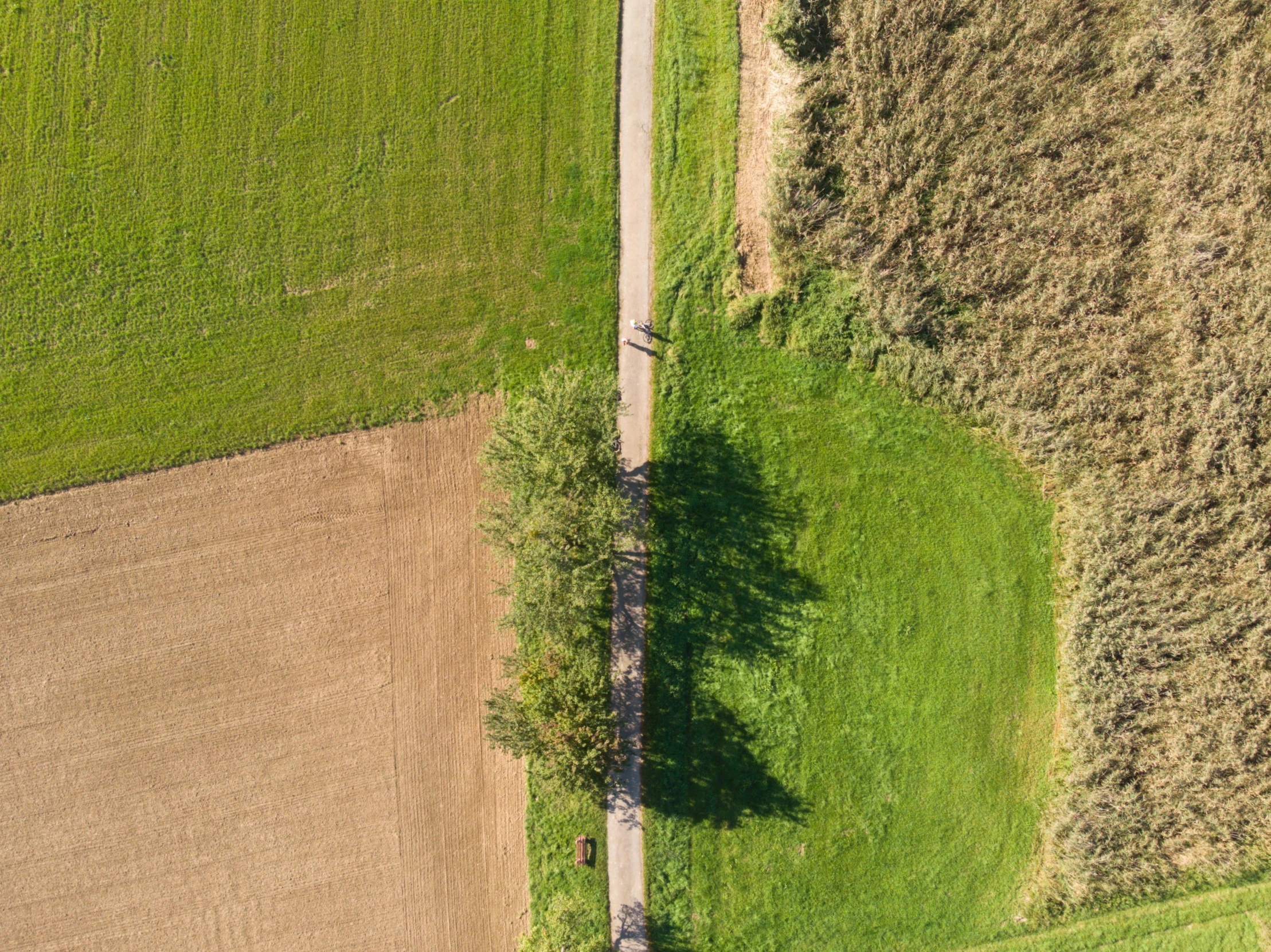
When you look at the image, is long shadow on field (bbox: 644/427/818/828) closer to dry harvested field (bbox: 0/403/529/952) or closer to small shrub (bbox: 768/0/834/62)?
dry harvested field (bbox: 0/403/529/952)

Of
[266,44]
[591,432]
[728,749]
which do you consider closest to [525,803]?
[728,749]

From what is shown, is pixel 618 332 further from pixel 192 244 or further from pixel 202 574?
pixel 202 574

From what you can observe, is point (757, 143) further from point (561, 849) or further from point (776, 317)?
point (561, 849)

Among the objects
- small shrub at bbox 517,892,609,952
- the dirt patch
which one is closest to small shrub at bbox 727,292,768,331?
the dirt patch

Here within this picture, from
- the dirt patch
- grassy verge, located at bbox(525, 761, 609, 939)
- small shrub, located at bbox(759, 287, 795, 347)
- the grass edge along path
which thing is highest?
the dirt patch

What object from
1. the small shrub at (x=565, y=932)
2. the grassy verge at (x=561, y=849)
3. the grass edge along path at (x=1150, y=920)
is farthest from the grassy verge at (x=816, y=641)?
the small shrub at (x=565, y=932)

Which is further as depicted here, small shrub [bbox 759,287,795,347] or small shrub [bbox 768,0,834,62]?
small shrub [bbox 759,287,795,347]

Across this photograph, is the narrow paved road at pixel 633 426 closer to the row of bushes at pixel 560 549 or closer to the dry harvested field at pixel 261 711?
the row of bushes at pixel 560 549
